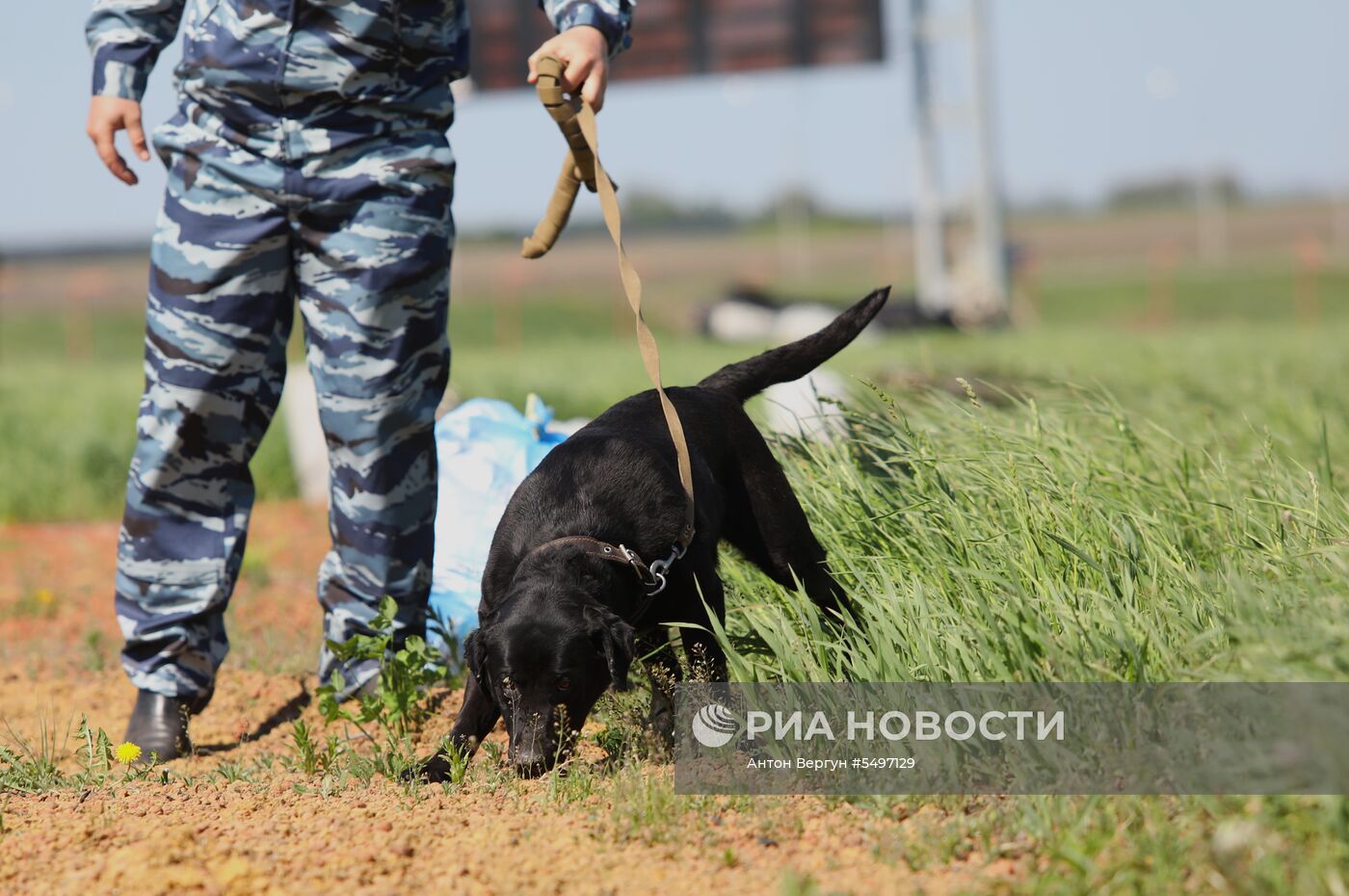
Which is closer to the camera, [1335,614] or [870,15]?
[1335,614]

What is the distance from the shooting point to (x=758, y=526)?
313 centimetres

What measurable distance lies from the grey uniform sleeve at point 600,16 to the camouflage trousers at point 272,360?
0.45 m

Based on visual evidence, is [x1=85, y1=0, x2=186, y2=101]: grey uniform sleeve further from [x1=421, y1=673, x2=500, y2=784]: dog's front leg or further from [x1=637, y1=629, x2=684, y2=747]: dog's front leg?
[x1=637, y1=629, x2=684, y2=747]: dog's front leg

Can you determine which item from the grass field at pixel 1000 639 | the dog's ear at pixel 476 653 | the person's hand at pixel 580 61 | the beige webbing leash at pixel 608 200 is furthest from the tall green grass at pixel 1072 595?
the person's hand at pixel 580 61

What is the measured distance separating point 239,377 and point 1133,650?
2.14 meters

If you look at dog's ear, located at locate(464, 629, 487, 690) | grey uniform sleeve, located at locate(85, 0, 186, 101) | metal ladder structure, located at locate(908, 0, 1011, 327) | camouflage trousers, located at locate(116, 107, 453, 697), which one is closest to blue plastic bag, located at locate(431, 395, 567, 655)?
camouflage trousers, located at locate(116, 107, 453, 697)

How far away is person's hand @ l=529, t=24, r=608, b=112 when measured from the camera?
9.32 ft

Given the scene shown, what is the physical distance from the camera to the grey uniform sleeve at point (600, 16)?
9.85 feet

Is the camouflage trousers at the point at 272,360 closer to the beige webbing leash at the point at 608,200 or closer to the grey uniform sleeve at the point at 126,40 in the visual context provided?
the grey uniform sleeve at the point at 126,40

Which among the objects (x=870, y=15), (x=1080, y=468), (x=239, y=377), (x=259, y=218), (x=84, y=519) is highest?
(x=870, y=15)

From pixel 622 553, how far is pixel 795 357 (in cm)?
88

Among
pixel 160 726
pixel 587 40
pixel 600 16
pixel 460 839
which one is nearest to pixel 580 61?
pixel 587 40

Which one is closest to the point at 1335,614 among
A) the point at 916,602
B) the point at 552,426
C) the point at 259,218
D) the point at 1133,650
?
the point at 1133,650

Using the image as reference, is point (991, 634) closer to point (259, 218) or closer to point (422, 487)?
point (422, 487)
